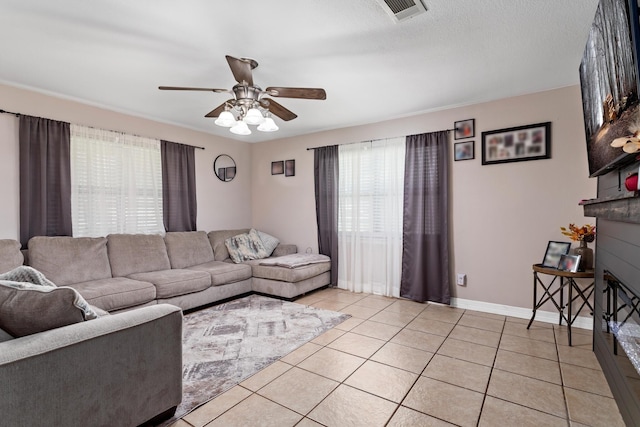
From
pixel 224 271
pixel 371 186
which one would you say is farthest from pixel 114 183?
pixel 371 186

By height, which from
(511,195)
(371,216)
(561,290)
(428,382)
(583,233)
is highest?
(511,195)

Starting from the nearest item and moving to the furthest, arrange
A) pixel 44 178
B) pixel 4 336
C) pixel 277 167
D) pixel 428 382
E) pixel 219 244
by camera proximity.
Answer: pixel 4 336
pixel 428 382
pixel 44 178
pixel 219 244
pixel 277 167

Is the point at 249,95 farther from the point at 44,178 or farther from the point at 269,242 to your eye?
the point at 269,242

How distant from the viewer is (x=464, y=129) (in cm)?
365

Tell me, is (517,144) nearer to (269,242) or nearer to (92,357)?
(269,242)

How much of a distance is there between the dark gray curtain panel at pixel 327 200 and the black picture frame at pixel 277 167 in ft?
2.28

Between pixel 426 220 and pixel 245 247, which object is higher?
pixel 426 220

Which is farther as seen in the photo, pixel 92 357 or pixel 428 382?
pixel 428 382

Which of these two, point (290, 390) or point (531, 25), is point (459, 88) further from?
point (290, 390)

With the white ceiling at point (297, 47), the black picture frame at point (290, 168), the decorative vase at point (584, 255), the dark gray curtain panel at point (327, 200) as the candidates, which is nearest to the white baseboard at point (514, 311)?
the decorative vase at point (584, 255)

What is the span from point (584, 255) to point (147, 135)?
494 centimetres

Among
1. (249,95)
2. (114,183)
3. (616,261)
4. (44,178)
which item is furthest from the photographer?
(114,183)

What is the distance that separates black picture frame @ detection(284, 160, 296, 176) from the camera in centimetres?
509

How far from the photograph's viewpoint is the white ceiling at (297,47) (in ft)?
6.36
